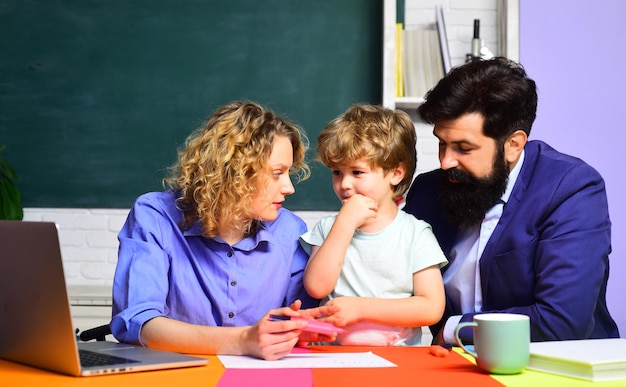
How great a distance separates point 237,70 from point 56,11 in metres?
0.92

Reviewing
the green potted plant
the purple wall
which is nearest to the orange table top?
the green potted plant

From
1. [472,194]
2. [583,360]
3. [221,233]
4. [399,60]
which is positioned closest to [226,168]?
[221,233]

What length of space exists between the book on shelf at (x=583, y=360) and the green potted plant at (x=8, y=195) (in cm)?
275

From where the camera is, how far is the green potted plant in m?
3.51

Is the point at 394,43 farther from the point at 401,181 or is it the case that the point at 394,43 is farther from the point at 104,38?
the point at 401,181

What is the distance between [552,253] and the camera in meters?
1.89

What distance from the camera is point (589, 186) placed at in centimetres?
199

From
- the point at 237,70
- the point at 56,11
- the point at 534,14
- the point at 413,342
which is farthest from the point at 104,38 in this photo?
the point at 413,342

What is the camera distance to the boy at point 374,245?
1792 millimetres

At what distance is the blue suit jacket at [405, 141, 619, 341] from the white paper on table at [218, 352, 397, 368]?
0.48 meters

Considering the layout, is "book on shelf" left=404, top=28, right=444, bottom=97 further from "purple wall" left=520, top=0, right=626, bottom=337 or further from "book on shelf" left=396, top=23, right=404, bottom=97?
"purple wall" left=520, top=0, right=626, bottom=337

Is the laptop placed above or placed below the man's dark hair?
below

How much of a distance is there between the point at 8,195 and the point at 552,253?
8.48 feet

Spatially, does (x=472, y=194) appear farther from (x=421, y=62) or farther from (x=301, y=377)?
(x=421, y=62)
